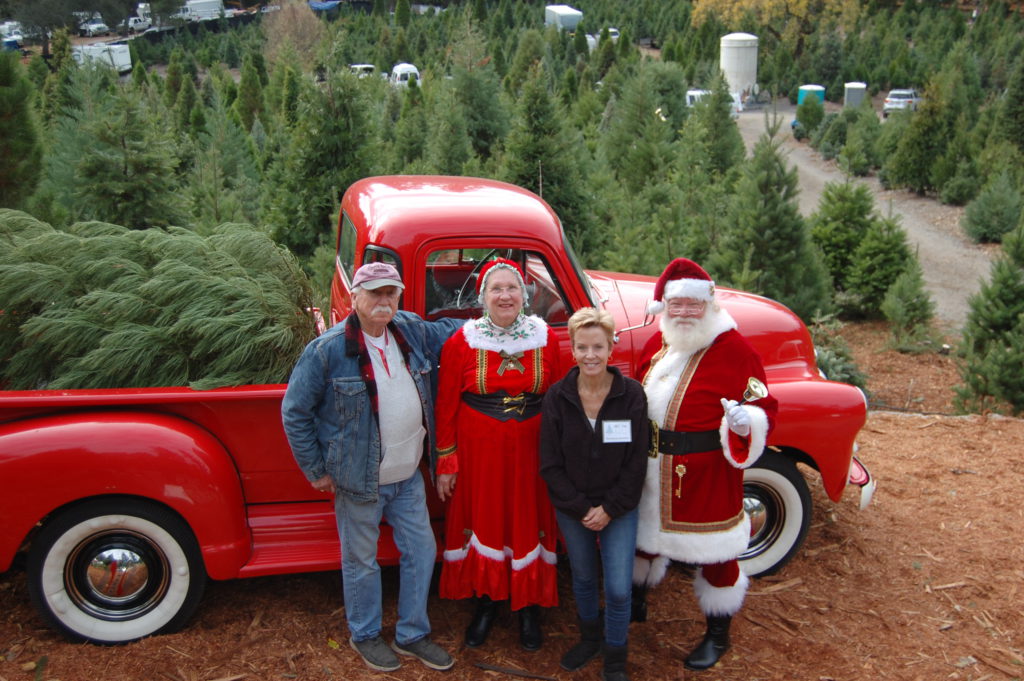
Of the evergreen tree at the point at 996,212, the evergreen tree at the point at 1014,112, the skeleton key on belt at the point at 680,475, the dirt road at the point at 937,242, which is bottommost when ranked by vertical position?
the dirt road at the point at 937,242

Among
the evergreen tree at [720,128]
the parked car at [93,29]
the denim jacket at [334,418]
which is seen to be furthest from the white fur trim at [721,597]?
the parked car at [93,29]

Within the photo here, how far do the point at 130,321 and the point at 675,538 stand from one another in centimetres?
261

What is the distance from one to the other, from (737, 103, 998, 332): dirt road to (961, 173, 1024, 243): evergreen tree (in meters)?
0.34

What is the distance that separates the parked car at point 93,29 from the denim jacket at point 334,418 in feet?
177

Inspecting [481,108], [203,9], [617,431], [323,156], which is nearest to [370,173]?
[323,156]

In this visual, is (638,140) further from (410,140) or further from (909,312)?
(909,312)

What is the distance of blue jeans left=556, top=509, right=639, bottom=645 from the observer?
3350 mm

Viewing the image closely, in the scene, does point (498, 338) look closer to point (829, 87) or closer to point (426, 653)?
point (426, 653)

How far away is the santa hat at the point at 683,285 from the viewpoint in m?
3.36

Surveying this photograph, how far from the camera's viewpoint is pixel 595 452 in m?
3.26

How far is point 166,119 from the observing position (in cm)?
1738

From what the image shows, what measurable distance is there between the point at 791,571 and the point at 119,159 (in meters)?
6.42

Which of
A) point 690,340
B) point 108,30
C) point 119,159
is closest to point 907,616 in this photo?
point 690,340

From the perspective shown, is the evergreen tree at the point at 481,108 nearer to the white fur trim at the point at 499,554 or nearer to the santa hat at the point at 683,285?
the santa hat at the point at 683,285
